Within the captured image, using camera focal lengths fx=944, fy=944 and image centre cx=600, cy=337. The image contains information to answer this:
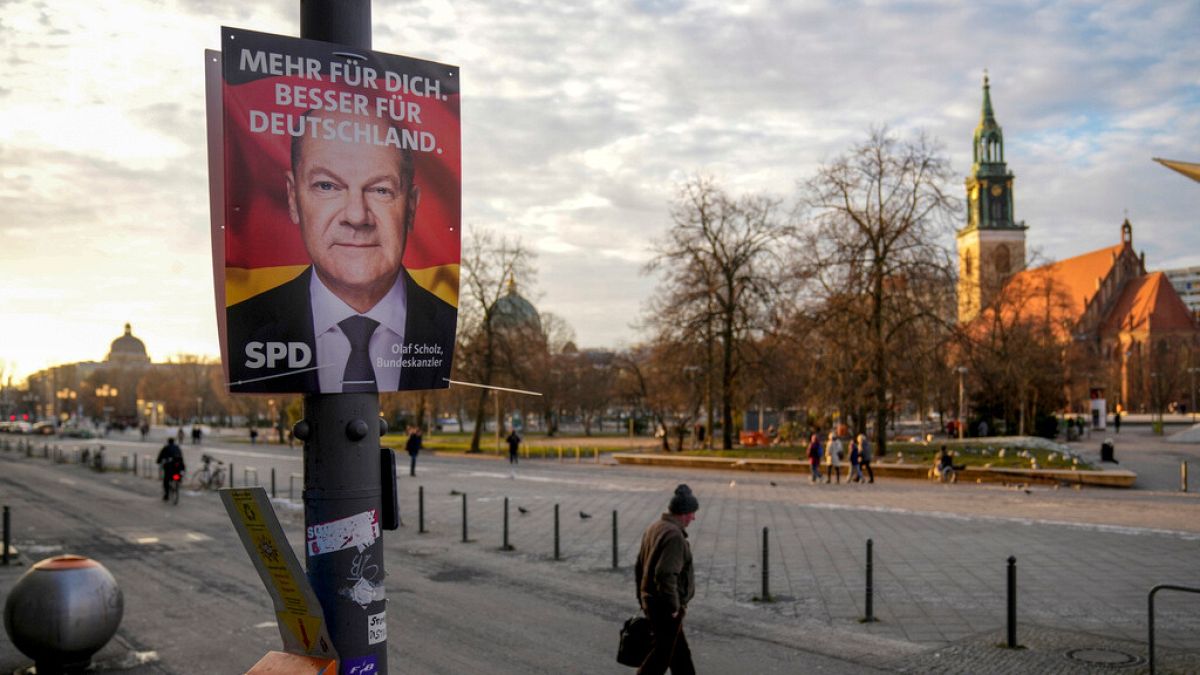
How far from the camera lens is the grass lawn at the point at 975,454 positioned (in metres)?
30.4

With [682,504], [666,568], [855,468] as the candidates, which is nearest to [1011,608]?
[682,504]

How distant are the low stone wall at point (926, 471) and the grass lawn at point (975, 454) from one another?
914mm

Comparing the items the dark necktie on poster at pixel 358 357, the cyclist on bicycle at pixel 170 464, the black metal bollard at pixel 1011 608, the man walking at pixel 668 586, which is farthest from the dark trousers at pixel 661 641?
the cyclist on bicycle at pixel 170 464

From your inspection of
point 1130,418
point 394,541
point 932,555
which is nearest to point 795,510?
point 932,555

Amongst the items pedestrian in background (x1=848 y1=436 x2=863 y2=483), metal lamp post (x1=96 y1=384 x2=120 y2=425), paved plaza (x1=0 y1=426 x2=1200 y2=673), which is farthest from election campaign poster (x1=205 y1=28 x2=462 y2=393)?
metal lamp post (x1=96 y1=384 x2=120 y2=425)

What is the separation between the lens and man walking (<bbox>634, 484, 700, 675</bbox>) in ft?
22.4

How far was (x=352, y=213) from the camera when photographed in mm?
3971

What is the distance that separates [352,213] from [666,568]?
12.8 feet

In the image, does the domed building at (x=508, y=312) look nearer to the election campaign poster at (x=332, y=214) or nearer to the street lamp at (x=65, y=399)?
the election campaign poster at (x=332, y=214)

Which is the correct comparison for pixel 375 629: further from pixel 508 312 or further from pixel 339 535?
pixel 508 312

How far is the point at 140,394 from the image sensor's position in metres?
154

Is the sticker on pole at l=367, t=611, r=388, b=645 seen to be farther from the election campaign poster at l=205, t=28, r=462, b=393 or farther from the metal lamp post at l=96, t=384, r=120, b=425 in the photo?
the metal lamp post at l=96, t=384, r=120, b=425

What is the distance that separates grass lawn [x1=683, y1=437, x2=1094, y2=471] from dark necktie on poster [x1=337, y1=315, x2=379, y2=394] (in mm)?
29024

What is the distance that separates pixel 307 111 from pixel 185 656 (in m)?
7.57
